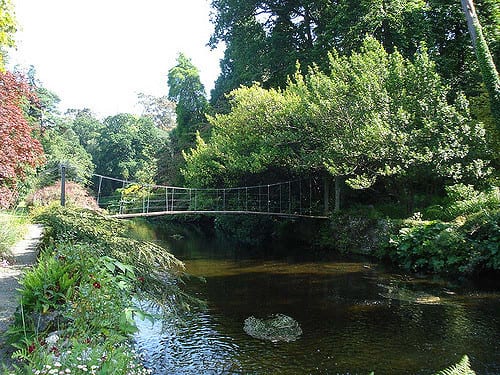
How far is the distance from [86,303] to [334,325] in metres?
4.21

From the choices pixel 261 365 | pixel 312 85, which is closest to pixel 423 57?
pixel 312 85

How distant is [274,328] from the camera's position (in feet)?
20.1

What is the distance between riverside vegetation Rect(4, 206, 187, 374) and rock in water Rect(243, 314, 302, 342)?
1.53 metres

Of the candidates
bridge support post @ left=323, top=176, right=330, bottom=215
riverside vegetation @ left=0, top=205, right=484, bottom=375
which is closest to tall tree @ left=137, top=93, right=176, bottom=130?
bridge support post @ left=323, top=176, right=330, bottom=215

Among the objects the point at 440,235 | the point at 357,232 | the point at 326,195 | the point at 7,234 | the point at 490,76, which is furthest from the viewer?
the point at 326,195

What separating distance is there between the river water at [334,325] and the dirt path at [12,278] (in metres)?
1.59

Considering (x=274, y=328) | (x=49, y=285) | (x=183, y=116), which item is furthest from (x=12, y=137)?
(x=183, y=116)

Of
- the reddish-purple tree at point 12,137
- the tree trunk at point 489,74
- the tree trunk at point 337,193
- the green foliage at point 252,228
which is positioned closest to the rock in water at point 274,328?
the reddish-purple tree at point 12,137

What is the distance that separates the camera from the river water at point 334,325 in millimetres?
5008

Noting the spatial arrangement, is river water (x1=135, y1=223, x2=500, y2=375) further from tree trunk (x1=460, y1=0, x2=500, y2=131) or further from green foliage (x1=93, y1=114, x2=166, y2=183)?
green foliage (x1=93, y1=114, x2=166, y2=183)

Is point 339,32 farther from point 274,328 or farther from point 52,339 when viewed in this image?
point 52,339

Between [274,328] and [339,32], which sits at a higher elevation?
[339,32]

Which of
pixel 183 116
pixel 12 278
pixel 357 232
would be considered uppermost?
pixel 183 116

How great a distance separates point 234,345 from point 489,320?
3725mm
